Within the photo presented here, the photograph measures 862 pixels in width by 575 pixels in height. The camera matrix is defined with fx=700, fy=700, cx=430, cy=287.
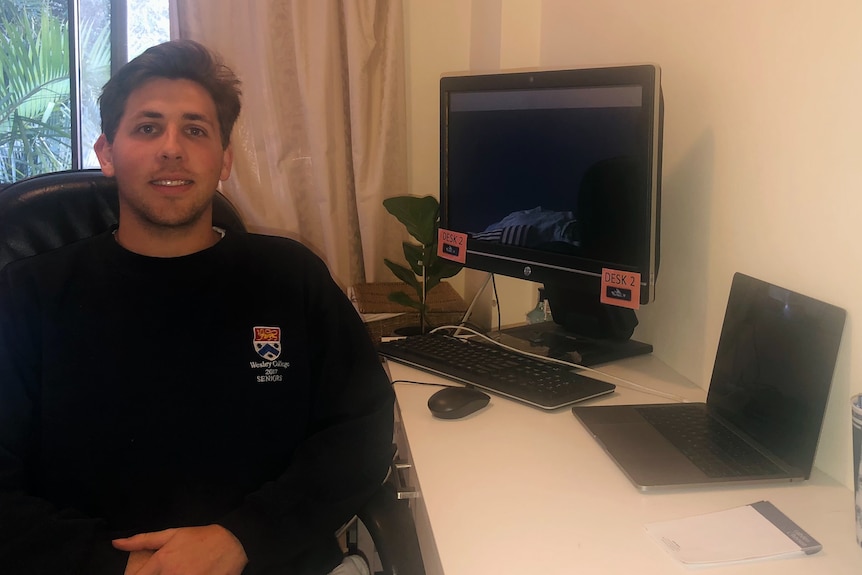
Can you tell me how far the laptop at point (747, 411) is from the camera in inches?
35.3

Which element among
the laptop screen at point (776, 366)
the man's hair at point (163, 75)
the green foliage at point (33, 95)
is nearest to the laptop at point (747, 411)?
the laptop screen at point (776, 366)

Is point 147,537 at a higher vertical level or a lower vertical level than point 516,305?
lower

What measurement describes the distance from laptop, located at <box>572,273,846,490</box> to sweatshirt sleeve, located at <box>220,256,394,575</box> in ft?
1.11

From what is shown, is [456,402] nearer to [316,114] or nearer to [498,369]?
[498,369]

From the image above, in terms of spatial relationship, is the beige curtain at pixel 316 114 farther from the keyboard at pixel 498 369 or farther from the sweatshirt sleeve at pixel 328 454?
the sweatshirt sleeve at pixel 328 454

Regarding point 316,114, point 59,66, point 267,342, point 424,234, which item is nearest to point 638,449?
point 267,342

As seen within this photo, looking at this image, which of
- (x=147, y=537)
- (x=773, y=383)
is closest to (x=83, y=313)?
(x=147, y=537)

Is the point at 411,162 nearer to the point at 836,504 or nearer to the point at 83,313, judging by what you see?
the point at 83,313

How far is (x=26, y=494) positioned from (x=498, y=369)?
30.9 inches

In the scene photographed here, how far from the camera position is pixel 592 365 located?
A: 1.38 m

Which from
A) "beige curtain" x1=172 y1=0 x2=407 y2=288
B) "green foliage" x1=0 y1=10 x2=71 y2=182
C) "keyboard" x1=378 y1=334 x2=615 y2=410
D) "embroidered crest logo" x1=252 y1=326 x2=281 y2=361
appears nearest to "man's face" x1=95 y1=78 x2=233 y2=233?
"embroidered crest logo" x1=252 y1=326 x2=281 y2=361

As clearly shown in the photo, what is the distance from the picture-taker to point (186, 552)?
0.99 metres

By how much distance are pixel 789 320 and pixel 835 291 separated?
7cm

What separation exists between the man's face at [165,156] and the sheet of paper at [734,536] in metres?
0.89
